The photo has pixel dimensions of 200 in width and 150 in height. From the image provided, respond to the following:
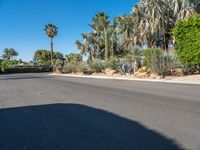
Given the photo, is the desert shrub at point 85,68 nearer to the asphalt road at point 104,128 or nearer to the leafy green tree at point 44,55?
the asphalt road at point 104,128

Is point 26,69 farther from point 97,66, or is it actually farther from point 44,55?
point 97,66

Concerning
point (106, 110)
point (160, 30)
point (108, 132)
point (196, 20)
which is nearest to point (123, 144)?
point (108, 132)

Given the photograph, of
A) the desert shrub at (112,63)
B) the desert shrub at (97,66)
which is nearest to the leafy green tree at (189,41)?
the desert shrub at (112,63)

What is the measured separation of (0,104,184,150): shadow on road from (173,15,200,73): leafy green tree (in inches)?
716

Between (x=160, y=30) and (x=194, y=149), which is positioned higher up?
(x=160, y=30)

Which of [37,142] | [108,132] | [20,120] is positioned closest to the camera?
[37,142]

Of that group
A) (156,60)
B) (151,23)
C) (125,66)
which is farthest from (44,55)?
(156,60)

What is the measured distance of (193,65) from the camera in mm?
26625

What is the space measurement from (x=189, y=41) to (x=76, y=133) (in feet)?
71.1

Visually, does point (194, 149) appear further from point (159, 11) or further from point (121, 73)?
point (159, 11)

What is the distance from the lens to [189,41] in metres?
26.0

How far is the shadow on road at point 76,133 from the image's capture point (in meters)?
5.58

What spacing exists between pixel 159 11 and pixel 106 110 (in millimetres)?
39709

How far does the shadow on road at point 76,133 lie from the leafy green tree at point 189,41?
59.7 ft
